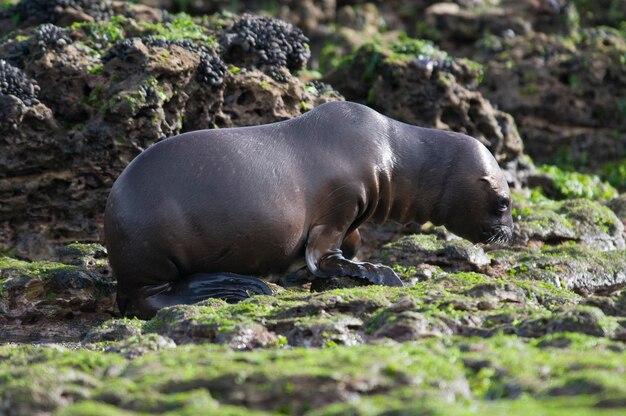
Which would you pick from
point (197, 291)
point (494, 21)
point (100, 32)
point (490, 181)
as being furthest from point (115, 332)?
point (494, 21)

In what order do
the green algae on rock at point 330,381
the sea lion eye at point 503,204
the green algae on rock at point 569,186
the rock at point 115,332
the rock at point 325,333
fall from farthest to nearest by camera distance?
the green algae on rock at point 569,186, the sea lion eye at point 503,204, the rock at point 115,332, the rock at point 325,333, the green algae on rock at point 330,381

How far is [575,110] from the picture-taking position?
59.1ft

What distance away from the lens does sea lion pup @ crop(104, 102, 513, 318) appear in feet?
31.1

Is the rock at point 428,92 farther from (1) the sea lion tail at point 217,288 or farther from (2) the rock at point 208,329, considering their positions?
(2) the rock at point 208,329

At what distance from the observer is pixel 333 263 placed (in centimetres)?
983

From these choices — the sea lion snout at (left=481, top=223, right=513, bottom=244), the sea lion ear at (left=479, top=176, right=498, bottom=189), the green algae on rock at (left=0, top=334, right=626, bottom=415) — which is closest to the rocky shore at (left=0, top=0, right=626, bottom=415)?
the green algae on rock at (left=0, top=334, right=626, bottom=415)

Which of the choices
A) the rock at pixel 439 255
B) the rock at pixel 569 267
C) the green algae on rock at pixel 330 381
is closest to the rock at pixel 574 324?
the green algae on rock at pixel 330 381

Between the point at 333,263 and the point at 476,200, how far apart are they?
182 cm

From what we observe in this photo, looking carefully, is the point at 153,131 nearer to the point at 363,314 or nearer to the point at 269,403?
the point at 363,314

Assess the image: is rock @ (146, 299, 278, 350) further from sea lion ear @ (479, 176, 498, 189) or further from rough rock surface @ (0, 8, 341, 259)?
rough rock surface @ (0, 8, 341, 259)

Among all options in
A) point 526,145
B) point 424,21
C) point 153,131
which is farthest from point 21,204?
point 424,21

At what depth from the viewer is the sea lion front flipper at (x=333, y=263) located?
9.66 m

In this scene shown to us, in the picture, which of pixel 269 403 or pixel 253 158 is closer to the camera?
pixel 269 403

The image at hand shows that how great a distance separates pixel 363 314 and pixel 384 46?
829 centimetres
